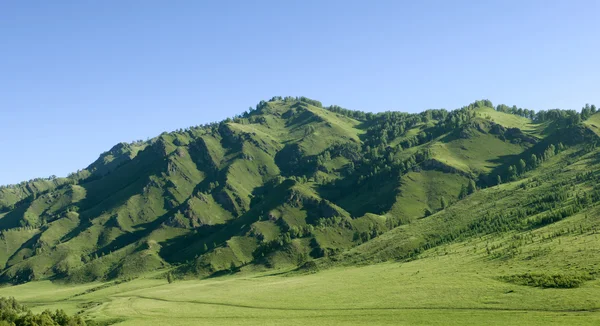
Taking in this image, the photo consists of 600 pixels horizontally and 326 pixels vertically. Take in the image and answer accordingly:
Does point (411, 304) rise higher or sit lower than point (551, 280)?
higher

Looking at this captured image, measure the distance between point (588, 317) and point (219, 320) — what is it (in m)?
99.9

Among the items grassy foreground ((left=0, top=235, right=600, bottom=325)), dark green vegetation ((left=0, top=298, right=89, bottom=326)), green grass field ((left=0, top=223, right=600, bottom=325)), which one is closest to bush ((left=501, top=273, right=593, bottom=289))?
green grass field ((left=0, top=223, right=600, bottom=325))

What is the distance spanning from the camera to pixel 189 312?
173500 millimetres

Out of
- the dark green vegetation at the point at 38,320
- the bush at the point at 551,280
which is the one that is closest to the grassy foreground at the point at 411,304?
the bush at the point at 551,280

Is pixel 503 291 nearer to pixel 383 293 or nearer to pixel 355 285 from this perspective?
pixel 383 293

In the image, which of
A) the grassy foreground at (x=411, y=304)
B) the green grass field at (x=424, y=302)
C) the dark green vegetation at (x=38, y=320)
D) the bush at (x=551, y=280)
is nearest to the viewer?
the grassy foreground at (x=411, y=304)

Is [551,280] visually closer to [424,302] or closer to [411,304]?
[424,302]

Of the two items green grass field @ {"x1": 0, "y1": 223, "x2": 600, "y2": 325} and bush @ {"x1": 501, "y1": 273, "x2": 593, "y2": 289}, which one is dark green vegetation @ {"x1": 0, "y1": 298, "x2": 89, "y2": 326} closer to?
green grass field @ {"x1": 0, "y1": 223, "x2": 600, "y2": 325}

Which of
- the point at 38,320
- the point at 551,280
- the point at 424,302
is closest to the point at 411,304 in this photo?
the point at 424,302

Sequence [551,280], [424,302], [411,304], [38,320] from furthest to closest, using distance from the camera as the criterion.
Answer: [38,320]
[411,304]
[424,302]
[551,280]

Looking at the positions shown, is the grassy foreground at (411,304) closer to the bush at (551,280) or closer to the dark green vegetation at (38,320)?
the bush at (551,280)

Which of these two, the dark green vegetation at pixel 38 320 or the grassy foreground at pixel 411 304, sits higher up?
A: the dark green vegetation at pixel 38 320

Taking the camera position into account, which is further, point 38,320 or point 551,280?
point 38,320

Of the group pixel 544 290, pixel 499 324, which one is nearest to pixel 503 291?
pixel 544 290
